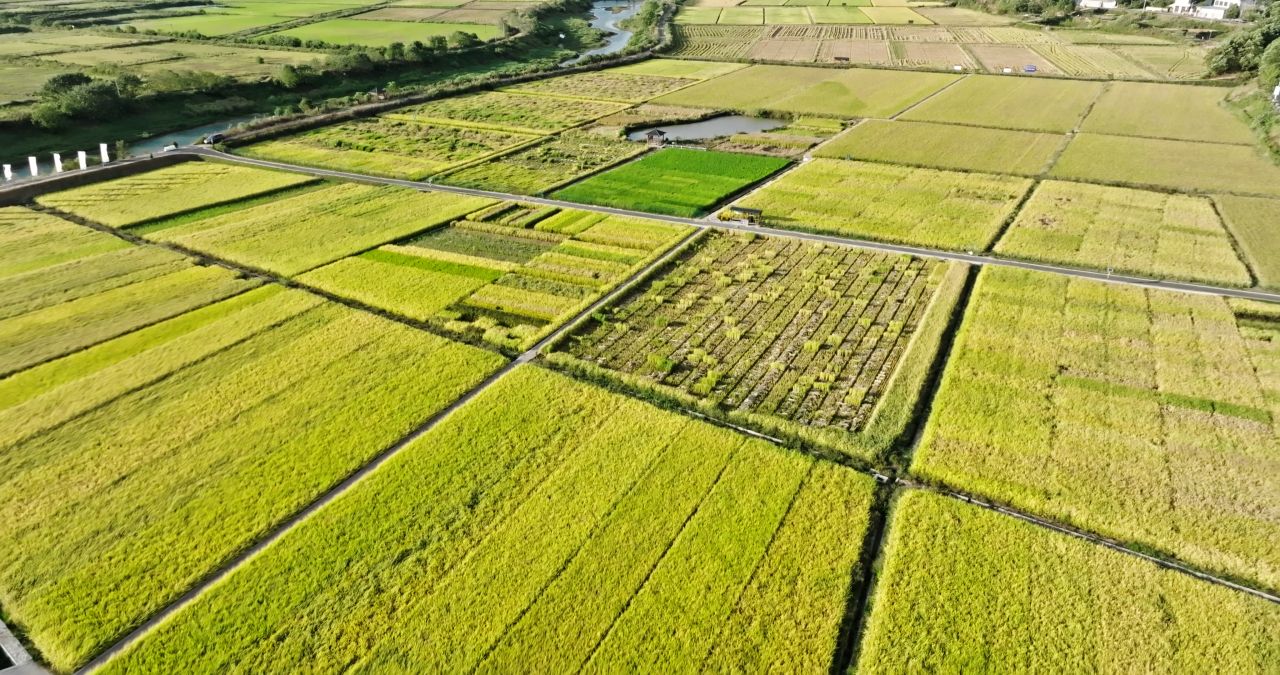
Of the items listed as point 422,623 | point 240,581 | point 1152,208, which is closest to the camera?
point 422,623

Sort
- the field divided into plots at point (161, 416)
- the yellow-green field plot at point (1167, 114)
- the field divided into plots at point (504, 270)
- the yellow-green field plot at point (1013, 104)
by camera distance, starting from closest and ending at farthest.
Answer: the field divided into plots at point (161, 416)
the field divided into plots at point (504, 270)
the yellow-green field plot at point (1167, 114)
the yellow-green field plot at point (1013, 104)

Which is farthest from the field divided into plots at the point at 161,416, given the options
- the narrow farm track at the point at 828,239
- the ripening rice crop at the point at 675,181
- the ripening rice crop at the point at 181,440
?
the ripening rice crop at the point at 675,181

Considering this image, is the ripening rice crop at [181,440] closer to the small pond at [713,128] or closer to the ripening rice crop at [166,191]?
the ripening rice crop at [166,191]

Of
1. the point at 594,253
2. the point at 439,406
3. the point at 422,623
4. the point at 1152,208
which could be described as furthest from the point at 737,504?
the point at 1152,208

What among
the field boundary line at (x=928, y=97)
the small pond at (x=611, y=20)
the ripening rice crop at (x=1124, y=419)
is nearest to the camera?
the ripening rice crop at (x=1124, y=419)

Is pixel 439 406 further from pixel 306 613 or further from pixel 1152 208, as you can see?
pixel 1152 208

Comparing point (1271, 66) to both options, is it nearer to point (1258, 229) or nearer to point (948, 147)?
point (948, 147)
